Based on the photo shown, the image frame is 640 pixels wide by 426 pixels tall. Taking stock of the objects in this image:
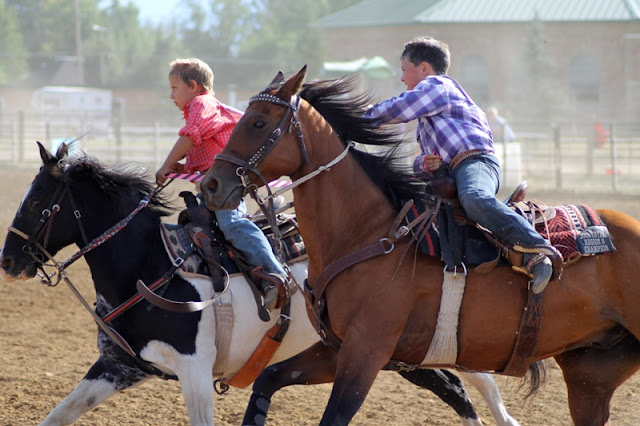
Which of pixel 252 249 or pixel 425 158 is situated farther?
pixel 252 249

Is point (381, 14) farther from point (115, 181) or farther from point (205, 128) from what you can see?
point (115, 181)

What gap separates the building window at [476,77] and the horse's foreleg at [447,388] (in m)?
40.5

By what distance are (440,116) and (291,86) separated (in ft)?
2.45

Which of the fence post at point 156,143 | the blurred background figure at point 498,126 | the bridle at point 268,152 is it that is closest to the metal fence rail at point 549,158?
the fence post at point 156,143

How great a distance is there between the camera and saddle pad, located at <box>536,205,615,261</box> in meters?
3.59

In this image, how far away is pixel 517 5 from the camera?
44.2m

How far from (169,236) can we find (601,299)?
2150 mm

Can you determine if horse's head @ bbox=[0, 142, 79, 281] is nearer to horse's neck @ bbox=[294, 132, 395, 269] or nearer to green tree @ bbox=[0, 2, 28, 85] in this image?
horse's neck @ bbox=[294, 132, 395, 269]

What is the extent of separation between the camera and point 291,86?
133 inches

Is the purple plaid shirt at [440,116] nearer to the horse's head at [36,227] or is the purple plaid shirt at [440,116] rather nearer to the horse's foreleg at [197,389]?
the horse's foreleg at [197,389]

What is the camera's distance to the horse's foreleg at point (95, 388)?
396cm

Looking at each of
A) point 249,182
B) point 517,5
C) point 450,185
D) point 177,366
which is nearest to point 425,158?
point 450,185

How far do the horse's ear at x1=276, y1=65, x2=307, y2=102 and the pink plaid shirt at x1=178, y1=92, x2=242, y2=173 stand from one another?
1.03m

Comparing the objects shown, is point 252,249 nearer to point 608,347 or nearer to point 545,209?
point 545,209
